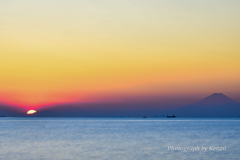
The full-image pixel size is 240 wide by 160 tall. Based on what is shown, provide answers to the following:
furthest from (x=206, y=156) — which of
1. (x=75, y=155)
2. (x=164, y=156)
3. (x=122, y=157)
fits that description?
(x=75, y=155)

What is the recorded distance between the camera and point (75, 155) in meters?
44.8

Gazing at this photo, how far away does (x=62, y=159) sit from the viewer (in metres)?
41.3

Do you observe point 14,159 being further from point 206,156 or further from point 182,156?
point 206,156

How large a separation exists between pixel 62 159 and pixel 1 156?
939cm

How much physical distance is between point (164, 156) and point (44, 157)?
665 inches

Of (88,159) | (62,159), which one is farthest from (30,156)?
(88,159)

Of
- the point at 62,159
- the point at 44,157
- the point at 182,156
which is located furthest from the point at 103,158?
the point at 182,156

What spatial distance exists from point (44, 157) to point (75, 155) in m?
4.47

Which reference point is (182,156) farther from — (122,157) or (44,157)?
(44,157)

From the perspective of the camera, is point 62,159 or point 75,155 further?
point 75,155

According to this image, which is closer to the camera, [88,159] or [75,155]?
[88,159]

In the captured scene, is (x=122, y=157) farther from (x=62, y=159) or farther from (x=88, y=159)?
(x=62, y=159)

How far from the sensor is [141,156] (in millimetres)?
44094

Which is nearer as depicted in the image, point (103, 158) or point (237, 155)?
point (103, 158)
